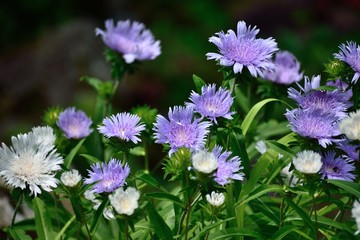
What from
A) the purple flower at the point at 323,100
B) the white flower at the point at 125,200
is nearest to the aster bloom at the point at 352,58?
the purple flower at the point at 323,100

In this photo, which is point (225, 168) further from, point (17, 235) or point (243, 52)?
point (17, 235)

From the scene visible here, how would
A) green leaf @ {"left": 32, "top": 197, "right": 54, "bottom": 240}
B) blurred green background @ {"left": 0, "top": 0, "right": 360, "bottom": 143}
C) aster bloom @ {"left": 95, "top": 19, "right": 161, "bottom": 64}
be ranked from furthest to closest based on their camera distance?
blurred green background @ {"left": 0, "top": 0, "right": 360, "bottom": 143}
aster bloom @ {"left": 95, "top": 19, "right": 161, "bottom": 64}
green leaf @ {"left": 32, "top": 197, "right": 54, "bottom": 240}

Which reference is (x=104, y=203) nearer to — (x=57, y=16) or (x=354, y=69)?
(x=354, y=69)

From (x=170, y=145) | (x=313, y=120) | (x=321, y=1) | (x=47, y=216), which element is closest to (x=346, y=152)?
(x=313, y=120)

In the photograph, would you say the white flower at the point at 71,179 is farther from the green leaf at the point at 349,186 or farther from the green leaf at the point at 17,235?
the green leaf at the point at 349,186

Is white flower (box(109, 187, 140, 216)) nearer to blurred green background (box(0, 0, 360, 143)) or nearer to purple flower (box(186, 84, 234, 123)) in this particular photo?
purple flower (box(186, 84, 234, 123))

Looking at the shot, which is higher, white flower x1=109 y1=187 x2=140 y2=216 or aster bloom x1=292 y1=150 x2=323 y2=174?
white flower x1=109 y1=187 x2=140 y2=216

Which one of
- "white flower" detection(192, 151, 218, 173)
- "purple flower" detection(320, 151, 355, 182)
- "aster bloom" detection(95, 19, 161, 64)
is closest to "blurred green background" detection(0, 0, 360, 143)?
"aster bloom" detection(95, 19, 161, 64)

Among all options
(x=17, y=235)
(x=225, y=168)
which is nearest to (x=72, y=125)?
(x=17, y=235)
